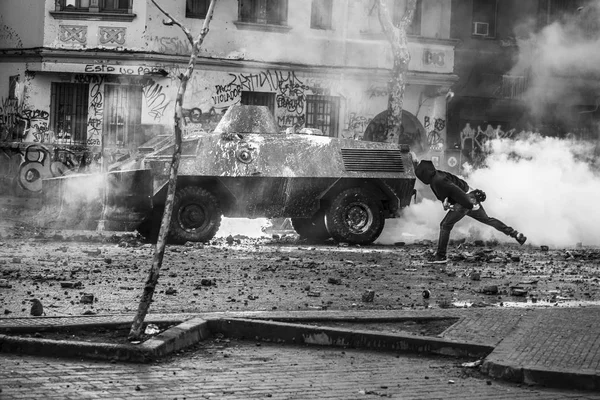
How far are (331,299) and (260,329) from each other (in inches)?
103

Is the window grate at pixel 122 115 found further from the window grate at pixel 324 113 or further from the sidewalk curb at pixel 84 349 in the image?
the sidewalk curb at pixel 84 349

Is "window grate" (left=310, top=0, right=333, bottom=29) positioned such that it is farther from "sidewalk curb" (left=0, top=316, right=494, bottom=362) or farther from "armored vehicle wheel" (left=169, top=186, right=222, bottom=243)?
"sidewalk curb" (left=0, top=316, right=494, bottom=362)

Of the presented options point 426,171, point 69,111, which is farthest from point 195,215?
point 69,111

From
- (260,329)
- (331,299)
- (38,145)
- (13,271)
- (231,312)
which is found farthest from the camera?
(38,145)

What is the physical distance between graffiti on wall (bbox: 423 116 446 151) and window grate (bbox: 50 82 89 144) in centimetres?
970

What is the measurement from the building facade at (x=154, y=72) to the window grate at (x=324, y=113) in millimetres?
30

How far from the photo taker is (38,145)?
25797 millimetres

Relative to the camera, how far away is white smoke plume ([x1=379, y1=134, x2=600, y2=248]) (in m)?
20.2

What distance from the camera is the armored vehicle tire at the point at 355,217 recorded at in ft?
58.6

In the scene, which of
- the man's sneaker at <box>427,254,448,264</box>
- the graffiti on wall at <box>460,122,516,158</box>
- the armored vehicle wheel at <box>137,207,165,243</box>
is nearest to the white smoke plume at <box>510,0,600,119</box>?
the graffiti on wall at <box>460,122,516,158</box>

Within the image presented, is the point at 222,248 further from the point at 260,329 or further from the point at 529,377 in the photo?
the point at 529,377

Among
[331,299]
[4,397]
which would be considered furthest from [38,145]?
[4,397]

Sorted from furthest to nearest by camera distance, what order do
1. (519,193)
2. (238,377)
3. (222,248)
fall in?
(519,193), (222,248), (238,377)

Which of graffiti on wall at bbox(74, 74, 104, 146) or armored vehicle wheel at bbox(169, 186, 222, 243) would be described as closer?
armored vehicle wheel at bbox(169, 186, 222, 243)
